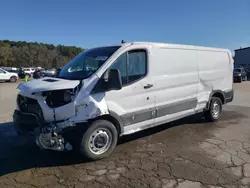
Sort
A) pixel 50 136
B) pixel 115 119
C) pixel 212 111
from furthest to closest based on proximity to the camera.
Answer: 1. pixel 212 111
2. pixel 115 119
3. pixel 50 136

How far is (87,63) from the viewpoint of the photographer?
5.05 metres

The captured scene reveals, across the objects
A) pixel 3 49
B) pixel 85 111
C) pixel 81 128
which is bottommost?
pixel 81 128

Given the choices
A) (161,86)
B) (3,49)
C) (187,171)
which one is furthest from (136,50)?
(3,49)

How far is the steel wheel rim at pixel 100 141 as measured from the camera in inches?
176

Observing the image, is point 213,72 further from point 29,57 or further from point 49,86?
point 29,57

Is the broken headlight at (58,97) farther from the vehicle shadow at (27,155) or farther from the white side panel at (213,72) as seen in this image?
the white side panel at (213,72)

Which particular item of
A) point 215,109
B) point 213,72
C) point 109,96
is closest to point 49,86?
point 109,96

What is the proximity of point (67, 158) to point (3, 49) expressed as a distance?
63098mm

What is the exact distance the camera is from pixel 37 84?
177 inches

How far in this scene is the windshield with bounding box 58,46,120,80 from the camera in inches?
184

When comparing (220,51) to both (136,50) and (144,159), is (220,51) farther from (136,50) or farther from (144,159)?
(144,159)

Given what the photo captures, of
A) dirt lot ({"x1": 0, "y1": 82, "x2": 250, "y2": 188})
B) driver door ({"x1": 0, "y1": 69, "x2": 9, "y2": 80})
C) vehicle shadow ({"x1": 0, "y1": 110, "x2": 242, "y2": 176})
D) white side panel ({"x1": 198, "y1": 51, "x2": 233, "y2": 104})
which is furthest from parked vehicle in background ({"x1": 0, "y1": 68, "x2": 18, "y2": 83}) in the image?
white side panel ({"x1": 198, "y1": 51, "x2": 233, "y2": 104})

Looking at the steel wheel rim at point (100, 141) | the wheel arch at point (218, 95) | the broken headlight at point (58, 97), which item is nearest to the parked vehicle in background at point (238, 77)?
the wheel arch at point (218, 95)

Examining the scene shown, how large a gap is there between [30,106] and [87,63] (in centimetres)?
138
